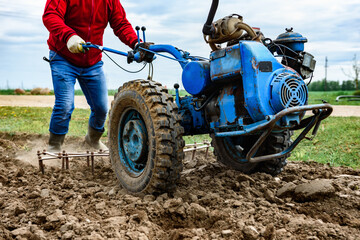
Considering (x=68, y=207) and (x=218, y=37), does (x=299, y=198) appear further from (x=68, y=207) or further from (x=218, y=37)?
(x=68, y=207)

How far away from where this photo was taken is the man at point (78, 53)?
461cm

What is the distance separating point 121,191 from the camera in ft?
11.6

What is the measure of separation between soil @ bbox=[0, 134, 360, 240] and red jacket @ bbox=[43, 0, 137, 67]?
1671mm

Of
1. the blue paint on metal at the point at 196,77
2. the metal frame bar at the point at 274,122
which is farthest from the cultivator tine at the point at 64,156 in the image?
the metal frame bar at the point at 274,122

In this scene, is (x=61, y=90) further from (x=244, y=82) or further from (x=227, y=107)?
(x=244, y=82)

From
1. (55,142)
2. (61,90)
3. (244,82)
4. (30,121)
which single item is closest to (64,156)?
(55,142)

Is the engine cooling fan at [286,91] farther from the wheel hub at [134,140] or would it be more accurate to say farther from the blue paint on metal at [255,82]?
the wheel hub at [134,140]

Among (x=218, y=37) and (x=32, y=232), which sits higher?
(x=218, y=37)

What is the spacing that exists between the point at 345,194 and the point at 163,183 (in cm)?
160

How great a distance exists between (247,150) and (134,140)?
1.24 meters

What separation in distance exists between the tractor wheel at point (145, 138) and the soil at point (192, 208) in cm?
16

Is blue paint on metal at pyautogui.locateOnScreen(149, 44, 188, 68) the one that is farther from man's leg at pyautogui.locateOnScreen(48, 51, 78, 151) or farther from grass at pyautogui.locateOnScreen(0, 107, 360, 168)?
grass at pyautogui.locateOnScreen(0, 107, 360, 168)

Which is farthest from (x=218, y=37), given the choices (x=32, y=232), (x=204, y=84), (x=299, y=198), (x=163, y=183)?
(x=32, y=232)

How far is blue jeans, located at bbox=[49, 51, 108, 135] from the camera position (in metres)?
4.68
